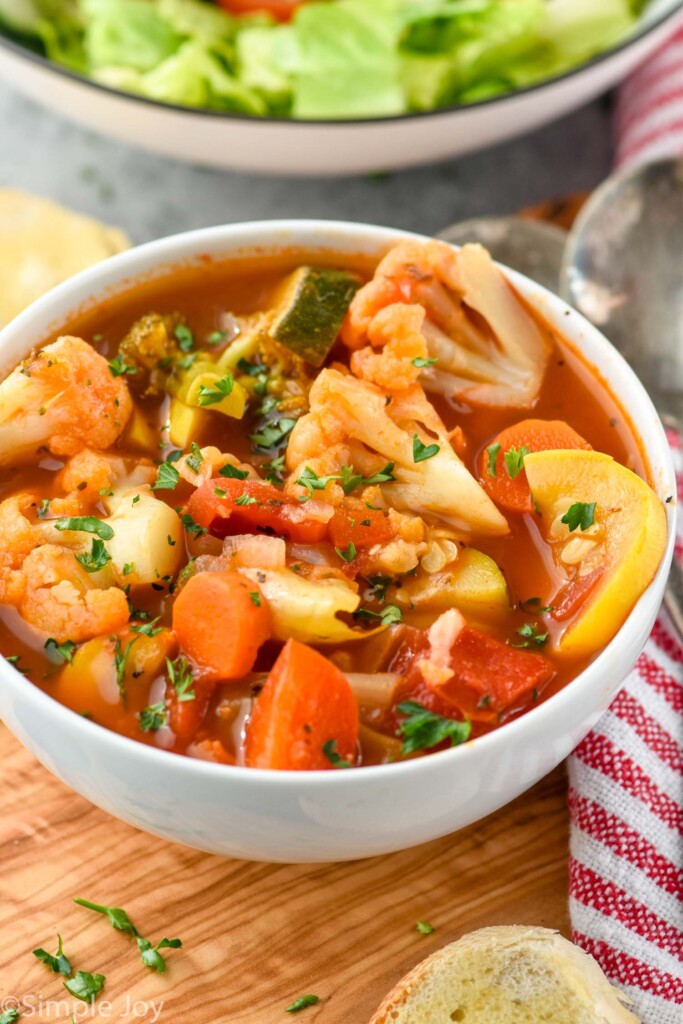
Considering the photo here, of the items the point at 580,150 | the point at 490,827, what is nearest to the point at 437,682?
the point at 490,827

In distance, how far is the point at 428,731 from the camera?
225 centimetres

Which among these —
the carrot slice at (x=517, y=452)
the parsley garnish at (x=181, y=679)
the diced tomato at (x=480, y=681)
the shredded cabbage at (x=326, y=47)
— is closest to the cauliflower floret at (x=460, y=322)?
the carrot slice at (x=517, y=452)

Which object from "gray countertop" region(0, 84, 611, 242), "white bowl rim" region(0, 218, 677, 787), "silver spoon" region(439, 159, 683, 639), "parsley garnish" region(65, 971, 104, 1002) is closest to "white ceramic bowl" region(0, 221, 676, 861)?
"white bowl rim" region(0, 218, 677, 787)

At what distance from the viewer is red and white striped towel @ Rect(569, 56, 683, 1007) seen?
2.55 meters

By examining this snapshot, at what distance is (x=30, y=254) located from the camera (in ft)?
13.5

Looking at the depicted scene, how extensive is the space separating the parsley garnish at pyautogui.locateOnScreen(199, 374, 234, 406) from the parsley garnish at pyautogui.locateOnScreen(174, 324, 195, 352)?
227 mm

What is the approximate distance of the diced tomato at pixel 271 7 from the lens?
4.79m

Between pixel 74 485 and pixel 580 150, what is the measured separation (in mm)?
3290

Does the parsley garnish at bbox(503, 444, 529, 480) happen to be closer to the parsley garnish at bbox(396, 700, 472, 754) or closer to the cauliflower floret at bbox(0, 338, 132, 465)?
the parsley garnish at bbox(396, 700, 472, 754)

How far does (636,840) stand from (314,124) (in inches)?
99.7

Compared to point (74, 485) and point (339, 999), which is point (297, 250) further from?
point (339, 999)

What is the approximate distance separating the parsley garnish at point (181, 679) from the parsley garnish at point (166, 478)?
44 cm

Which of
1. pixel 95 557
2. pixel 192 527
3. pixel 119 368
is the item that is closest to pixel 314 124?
pixel 119 368

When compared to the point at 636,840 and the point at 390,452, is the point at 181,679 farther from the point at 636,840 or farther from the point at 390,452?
the point at 636,840
